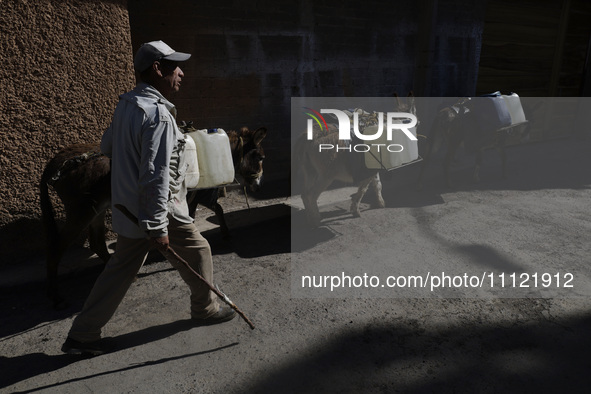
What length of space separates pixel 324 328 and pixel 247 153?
230cm

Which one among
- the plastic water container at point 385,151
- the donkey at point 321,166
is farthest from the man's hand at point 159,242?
the plastic water container at point 385,151

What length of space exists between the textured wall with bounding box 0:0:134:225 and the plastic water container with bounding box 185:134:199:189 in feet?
4.66

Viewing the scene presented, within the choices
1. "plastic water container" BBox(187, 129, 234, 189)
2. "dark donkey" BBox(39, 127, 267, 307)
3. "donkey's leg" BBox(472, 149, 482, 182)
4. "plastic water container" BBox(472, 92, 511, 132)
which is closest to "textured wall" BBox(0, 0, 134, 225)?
"dark donkey" BBox(39, 127, 267, 307)

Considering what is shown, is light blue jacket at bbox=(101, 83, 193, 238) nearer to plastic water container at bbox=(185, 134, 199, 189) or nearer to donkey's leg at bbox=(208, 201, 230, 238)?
plastic water container at bbox=(185, 134, 199, 189)

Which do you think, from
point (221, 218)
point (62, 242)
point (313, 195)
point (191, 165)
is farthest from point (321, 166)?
point (62, 242)

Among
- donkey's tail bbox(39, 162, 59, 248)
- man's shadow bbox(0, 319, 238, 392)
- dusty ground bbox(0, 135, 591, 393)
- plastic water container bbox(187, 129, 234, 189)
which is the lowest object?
man's shadow bbox(0, 319, 238, 392)

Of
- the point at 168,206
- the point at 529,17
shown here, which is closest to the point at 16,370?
the point at 168,206

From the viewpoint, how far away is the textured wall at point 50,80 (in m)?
4.21

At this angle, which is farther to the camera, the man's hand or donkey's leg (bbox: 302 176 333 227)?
donkey's leg (bbox: 302 176 333 227)

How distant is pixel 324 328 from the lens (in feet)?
11.7

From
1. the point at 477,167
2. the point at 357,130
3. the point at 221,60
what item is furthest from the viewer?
the point at 477,167

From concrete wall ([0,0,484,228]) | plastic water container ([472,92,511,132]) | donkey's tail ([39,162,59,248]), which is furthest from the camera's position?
plastic water container ([472,92,511,132])

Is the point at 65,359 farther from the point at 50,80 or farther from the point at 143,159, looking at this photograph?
the point at 50,80

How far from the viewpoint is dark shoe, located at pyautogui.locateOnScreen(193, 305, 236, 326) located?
11.9ft
